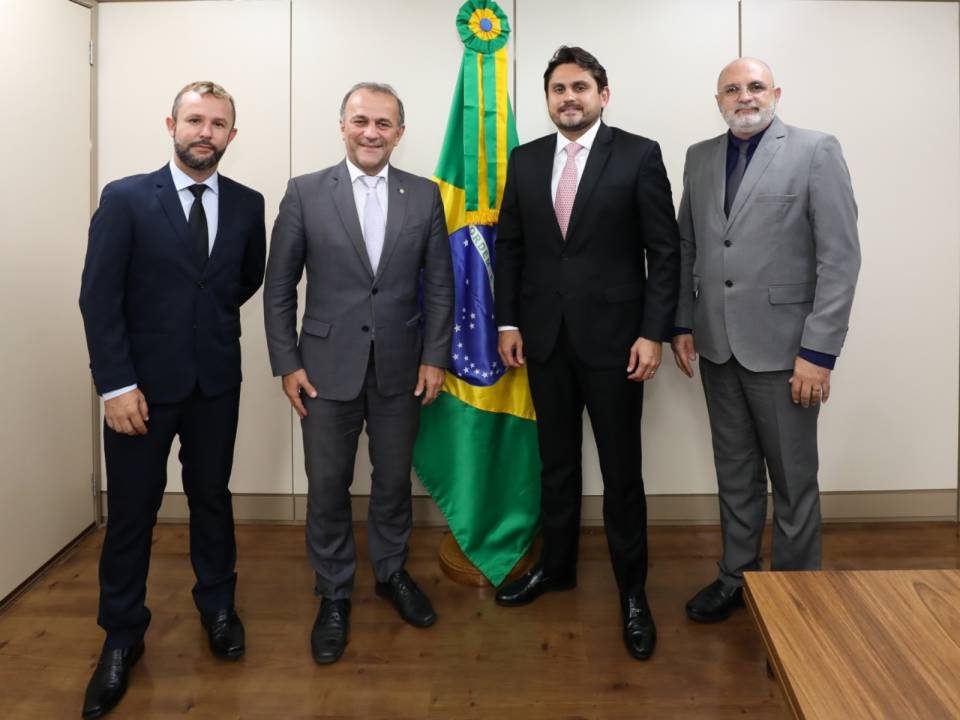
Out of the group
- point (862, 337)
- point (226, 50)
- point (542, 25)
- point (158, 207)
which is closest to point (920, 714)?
point (158, 207)

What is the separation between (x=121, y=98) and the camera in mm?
3291

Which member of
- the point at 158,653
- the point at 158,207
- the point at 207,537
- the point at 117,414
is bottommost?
the point at 158,653

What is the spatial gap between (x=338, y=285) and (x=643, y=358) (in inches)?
38.5

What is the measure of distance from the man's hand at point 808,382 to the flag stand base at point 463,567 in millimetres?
1169

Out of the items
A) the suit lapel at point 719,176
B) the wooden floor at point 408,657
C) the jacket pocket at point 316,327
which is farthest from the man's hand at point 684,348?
the jacket pocket at point 316,327

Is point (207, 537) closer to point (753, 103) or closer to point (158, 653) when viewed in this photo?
point (158, 653)

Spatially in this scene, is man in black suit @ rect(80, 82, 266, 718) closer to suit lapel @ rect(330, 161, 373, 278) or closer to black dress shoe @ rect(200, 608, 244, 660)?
black dress shoe @ rect(200, 608, 244, 660)

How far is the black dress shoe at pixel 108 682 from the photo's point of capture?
6.91ft

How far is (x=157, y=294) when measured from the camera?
217 centimetres

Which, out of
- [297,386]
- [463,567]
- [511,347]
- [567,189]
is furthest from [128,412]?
[567,189]

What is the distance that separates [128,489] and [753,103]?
2163 millimetres

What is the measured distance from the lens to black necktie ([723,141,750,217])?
2467 millimetres

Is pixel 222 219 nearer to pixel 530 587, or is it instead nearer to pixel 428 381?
pixel 428 381

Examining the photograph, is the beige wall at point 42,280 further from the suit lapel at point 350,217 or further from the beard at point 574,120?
the beard at point 574,120
